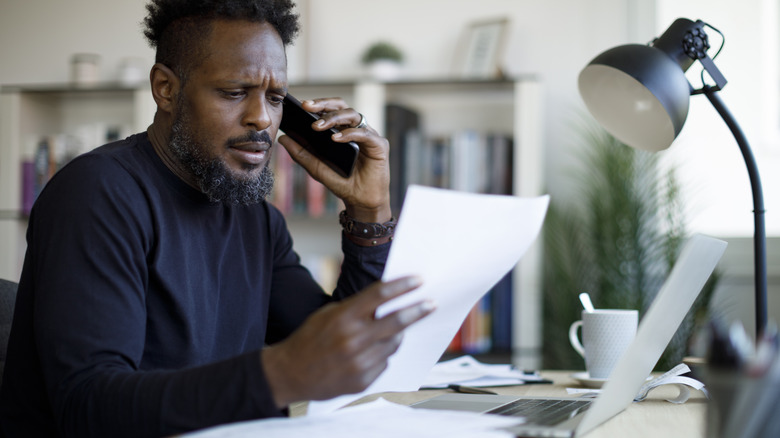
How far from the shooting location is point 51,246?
0.93 m

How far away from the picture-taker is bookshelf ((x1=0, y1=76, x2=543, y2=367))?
2645 millimetres

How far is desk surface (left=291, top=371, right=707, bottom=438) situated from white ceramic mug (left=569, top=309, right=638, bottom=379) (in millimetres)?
59

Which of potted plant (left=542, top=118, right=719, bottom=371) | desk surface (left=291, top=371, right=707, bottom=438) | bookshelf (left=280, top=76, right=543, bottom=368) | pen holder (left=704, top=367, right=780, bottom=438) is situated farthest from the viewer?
bookshelf (left=280, top=76, right=543, bottom=368)

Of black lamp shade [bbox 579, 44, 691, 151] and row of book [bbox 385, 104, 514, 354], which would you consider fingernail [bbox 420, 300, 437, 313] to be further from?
row of book [bbox 385, 104, 514, 354]

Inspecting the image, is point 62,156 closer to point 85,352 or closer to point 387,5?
point 387,5

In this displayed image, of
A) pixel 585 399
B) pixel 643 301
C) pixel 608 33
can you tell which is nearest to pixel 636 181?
pixel 643 301

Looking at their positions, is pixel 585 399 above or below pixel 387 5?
below

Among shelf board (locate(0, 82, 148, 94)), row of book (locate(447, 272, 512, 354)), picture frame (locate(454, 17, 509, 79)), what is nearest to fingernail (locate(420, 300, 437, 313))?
row of book (locate(447, 272, 512, 354))

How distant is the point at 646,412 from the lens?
982 mm

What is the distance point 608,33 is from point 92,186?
2.26m

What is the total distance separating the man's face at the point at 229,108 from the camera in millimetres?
1186

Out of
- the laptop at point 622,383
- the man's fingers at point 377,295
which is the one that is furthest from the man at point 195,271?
the laptop at point 622,383

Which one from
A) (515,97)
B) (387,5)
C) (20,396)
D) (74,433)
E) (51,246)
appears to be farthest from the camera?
(387,5)

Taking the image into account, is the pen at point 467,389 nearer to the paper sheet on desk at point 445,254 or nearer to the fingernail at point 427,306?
the paper sheet on desk at point 445,254
